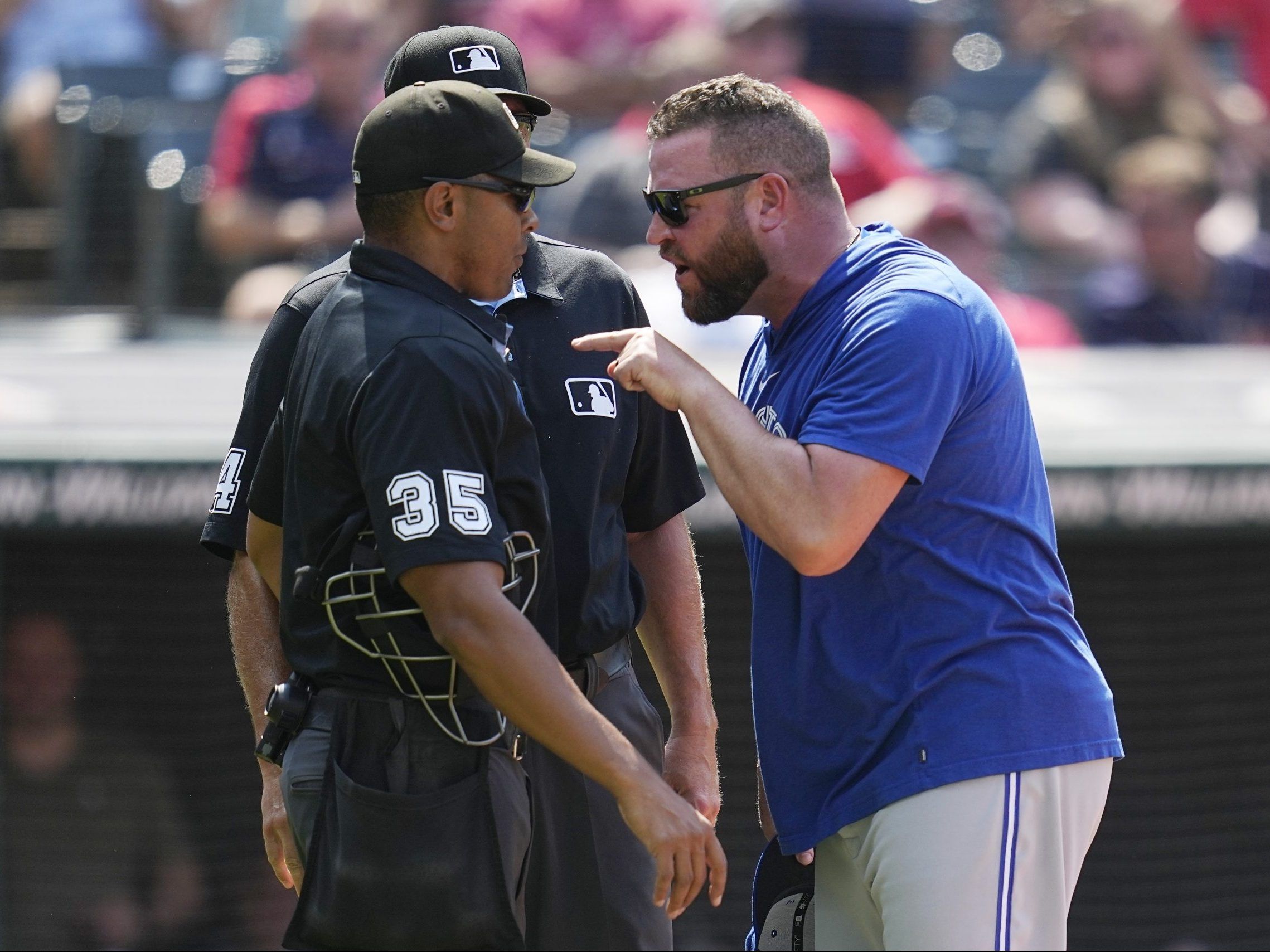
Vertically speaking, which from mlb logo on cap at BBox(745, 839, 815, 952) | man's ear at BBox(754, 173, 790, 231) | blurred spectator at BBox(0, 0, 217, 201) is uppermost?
man's ear at BBox(754, 173, 790, 231)

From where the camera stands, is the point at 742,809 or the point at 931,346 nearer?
the point at 931,346

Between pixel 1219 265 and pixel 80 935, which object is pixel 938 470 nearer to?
pixel 80 935

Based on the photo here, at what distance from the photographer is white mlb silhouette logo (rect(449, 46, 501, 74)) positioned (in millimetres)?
2658

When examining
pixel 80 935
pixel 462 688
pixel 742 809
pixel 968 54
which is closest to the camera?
pixel 462 688

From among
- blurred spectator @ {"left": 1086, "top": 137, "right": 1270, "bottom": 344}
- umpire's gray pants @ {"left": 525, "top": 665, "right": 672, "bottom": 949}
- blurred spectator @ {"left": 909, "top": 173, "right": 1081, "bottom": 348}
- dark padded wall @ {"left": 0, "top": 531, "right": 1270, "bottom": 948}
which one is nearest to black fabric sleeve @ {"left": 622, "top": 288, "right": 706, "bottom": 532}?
umpire's gray pants @ {"left": 525, "top": 665, "right": 672, "bottom": 949}

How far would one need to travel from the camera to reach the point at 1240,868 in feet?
16.3

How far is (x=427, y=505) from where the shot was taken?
204cm

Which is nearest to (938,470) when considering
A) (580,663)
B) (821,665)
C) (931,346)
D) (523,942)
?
(931,346)

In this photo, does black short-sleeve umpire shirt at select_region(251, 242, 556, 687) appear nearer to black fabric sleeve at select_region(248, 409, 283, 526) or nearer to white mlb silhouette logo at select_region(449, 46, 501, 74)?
black fabric sleeve at select_region(248, 409, 283, 526)

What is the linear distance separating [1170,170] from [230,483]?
14.3ft

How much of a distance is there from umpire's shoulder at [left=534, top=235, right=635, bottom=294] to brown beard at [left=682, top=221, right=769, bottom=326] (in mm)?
216

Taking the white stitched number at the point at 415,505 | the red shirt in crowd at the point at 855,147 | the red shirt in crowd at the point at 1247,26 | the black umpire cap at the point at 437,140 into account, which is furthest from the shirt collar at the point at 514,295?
the red shirt in crowd at the point at 1247,26

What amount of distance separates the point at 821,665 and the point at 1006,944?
486 mm

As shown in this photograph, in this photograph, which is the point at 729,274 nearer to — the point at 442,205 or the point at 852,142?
the point at 442,205
